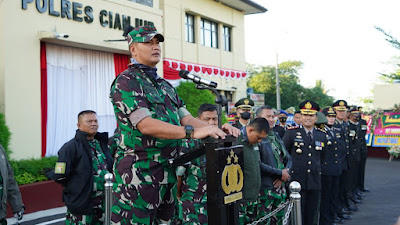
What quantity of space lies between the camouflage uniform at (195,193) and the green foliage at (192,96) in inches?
431

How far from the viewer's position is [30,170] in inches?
365

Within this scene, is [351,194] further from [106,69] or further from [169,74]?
[169,74]

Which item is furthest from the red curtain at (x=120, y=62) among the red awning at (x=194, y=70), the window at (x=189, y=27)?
the window at (x=189, y=27)

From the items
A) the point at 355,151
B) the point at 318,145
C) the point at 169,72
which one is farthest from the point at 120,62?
the point at 318,145

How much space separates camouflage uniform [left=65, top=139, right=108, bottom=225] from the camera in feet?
17.1

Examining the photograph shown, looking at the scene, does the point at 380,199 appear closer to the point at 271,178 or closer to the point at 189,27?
the point at 271,178

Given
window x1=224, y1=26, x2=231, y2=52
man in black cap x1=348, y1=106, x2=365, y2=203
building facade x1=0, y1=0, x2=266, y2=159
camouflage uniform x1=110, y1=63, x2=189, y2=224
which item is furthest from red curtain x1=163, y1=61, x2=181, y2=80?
camouflage uniform x1=110, y1=63, x2=189, y2=224

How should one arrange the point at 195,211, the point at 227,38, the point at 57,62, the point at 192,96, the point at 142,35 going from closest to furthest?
the point at 142,35 → the point at 195,211 → the point at 57,62 → the point at 192,96 → the point at 227,38

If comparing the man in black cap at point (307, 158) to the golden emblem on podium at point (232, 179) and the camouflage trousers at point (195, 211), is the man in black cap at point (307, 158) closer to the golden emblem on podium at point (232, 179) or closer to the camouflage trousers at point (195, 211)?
the camouflage trousers at point (195, 211)

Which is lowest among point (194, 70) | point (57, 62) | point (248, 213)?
point (248, 213)

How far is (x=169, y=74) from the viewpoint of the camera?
1866 cm

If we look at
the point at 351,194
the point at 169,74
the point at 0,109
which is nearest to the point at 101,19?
the point at 0,109

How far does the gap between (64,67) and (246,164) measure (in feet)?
30.3

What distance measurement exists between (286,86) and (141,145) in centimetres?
4594
